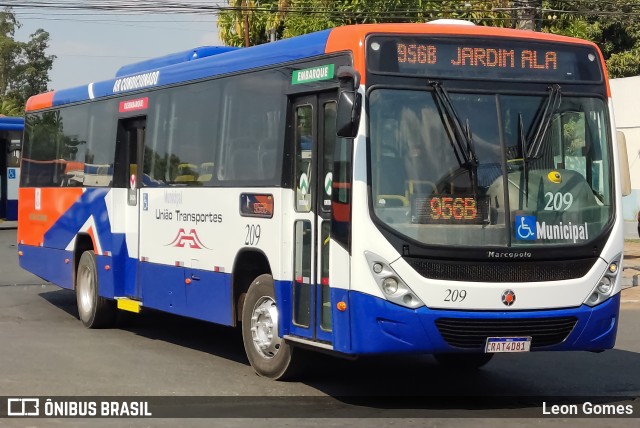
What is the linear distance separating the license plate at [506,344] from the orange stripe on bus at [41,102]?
386 inches

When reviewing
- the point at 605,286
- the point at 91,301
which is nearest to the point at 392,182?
the point at 605,286

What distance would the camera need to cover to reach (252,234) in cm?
1077

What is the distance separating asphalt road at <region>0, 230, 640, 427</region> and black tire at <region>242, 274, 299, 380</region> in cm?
14

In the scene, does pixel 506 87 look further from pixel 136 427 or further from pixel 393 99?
pixel 136 427

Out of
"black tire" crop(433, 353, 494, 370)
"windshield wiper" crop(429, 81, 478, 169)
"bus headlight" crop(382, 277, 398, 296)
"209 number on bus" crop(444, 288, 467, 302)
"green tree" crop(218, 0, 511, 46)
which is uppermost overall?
"green tree" crop(218, 0, 511, 46)

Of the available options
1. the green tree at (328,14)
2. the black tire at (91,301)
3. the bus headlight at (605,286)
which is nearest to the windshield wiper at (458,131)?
the bus headlight at (605,286)

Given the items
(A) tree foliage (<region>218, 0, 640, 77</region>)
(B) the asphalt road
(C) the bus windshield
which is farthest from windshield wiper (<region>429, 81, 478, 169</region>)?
(A) tree foliage (<region>218, 0, 640, 77</region>)

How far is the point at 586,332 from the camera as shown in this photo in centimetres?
930

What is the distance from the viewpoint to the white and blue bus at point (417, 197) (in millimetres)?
8891

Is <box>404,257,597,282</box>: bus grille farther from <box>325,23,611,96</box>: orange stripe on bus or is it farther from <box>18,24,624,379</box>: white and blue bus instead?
<box>325,23,611,96</box>: orange stripe on bus

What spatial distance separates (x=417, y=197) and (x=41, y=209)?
30.4ft

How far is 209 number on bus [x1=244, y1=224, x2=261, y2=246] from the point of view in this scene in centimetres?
1067

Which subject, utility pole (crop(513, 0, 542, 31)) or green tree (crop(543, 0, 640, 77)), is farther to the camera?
green tree (crop(543, 0, 640, 77))

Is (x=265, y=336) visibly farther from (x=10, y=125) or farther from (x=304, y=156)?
(x=10, y=125)
